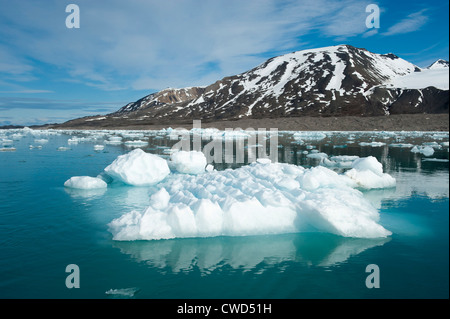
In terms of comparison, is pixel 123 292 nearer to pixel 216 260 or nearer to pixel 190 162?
pixel 216 260

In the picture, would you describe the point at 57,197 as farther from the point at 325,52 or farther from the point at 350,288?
the point at 325,52

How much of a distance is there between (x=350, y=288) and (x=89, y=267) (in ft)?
17.9

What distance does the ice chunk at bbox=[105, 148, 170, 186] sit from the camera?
14.2 m

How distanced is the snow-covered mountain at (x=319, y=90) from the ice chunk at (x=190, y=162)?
308 ft

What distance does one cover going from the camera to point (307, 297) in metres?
5.41

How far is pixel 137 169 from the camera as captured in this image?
47.0 ft

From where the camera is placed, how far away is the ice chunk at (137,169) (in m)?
14.2

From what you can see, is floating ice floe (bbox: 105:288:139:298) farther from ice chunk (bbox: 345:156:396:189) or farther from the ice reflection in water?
ice chunk (bbox: 345:156:396:189)

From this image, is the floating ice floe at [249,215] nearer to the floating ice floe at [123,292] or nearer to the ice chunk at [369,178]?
the floating ice floe at [123,292]

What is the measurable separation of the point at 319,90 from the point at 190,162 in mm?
121640

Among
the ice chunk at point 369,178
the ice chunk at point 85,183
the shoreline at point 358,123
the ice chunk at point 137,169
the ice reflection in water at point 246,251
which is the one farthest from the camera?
the shoreline at point 358,123

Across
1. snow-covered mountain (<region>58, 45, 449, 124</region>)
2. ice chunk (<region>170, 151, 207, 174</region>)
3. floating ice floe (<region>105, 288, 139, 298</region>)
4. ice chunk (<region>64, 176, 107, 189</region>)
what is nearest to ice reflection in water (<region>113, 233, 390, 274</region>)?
floating ice floe (<region>105, 288, 139, 298</region>)

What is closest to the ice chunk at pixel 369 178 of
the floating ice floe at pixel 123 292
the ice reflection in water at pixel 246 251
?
the ice reflection in water at pixel 246 251

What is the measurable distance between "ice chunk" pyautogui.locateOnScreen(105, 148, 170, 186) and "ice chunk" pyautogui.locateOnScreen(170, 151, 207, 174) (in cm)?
279
